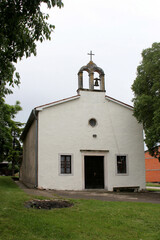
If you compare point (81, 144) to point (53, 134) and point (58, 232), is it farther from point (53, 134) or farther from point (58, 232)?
point (58, 232)

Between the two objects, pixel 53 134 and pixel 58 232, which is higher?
pixel 53 134

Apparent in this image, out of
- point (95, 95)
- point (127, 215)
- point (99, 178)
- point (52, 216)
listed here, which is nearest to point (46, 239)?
point (52, 216)

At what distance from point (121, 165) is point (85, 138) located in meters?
3.01

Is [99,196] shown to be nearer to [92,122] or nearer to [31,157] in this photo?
[92,122]

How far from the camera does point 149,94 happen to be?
15273 mm

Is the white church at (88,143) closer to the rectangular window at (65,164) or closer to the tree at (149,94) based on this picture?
the rectangular window at (65,164)

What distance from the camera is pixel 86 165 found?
16.4m

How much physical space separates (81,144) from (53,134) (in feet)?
6.05

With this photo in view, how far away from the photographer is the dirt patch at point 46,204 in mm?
8266

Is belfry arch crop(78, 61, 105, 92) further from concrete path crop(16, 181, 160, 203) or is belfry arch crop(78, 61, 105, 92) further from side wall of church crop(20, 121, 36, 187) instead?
concrete path crop(16, 181, 160, 203)

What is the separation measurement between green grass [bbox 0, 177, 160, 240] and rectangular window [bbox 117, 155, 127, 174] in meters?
8.25

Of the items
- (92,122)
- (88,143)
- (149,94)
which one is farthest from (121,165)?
Result: (149,94)

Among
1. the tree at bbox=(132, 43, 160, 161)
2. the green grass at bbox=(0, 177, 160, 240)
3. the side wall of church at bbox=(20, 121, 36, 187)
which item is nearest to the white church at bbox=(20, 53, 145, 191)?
the side wall of church at bbox=(20, 121, 36, 187)

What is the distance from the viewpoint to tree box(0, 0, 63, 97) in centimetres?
498
